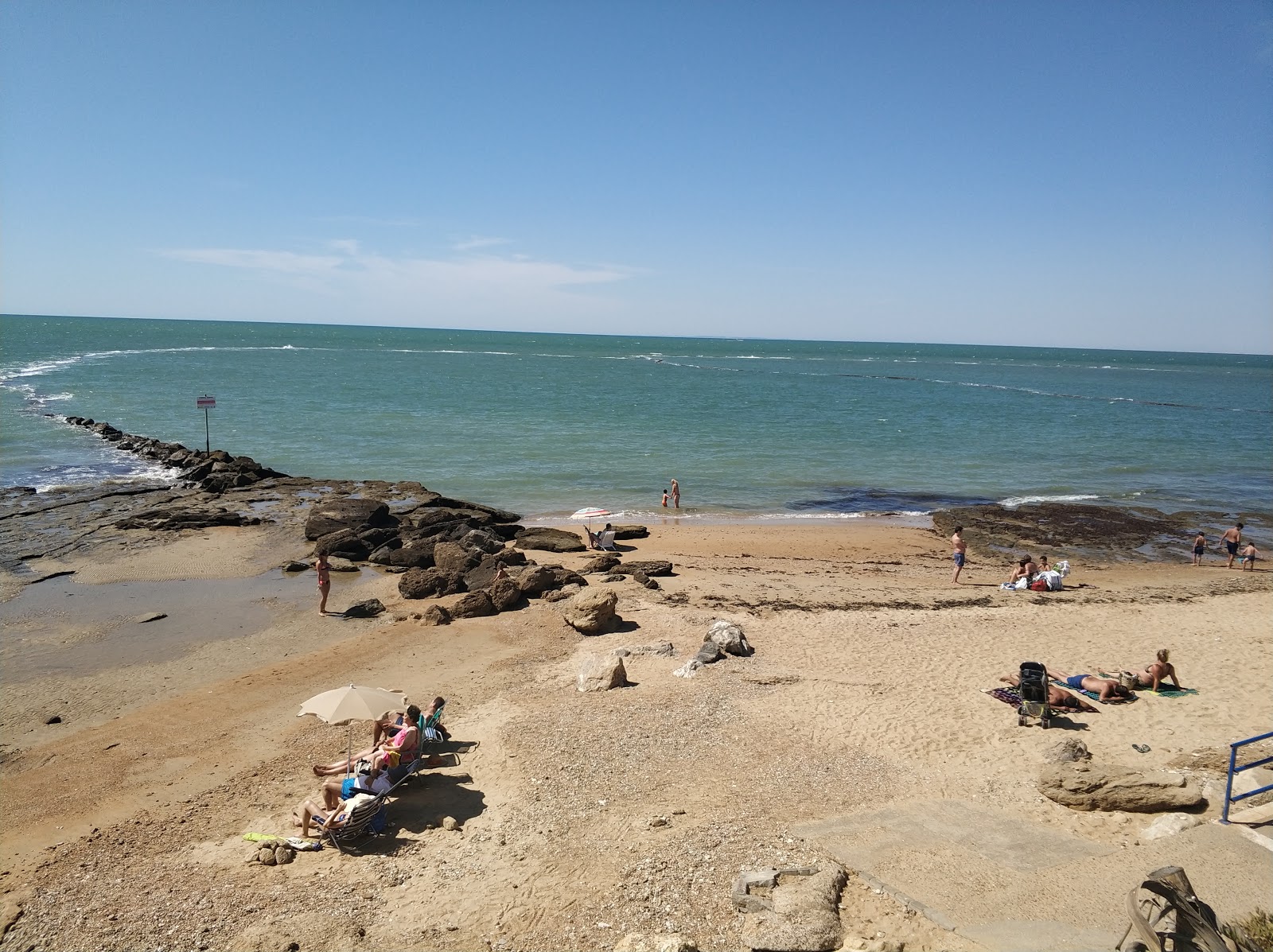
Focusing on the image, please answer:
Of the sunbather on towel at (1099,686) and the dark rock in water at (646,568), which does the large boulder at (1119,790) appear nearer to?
the sunbather on towel at (1099,686)

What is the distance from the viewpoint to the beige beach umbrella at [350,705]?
32.7 ft

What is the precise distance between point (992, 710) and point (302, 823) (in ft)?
32.5

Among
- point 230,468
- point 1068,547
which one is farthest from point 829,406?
point 230,468

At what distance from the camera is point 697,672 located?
45.6ft

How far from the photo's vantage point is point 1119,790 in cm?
945

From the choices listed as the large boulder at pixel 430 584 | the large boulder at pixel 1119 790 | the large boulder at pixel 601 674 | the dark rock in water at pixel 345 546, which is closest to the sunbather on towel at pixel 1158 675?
the large boulder at pixel 1119 790

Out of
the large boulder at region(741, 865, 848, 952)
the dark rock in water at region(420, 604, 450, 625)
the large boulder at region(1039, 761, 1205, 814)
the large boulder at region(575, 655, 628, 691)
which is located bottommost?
the dark rock in water at region(420, 604, 450, 625)

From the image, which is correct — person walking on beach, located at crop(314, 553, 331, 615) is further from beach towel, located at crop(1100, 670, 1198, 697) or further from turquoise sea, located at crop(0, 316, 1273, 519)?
beach towel, located at crop(1100, 670, 1198, 697)

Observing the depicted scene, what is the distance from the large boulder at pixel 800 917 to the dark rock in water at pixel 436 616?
1067 cm

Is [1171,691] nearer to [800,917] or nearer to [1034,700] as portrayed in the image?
[1034,700]

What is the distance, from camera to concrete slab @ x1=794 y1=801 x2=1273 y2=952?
729 centimetres

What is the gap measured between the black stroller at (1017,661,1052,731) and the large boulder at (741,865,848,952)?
18.0 ft

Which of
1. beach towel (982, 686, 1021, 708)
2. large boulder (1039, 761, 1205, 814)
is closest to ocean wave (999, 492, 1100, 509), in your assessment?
beach towel (982, 686, 1021, 708)

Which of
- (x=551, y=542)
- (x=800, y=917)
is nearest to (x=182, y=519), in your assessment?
(x=551, y=542)
